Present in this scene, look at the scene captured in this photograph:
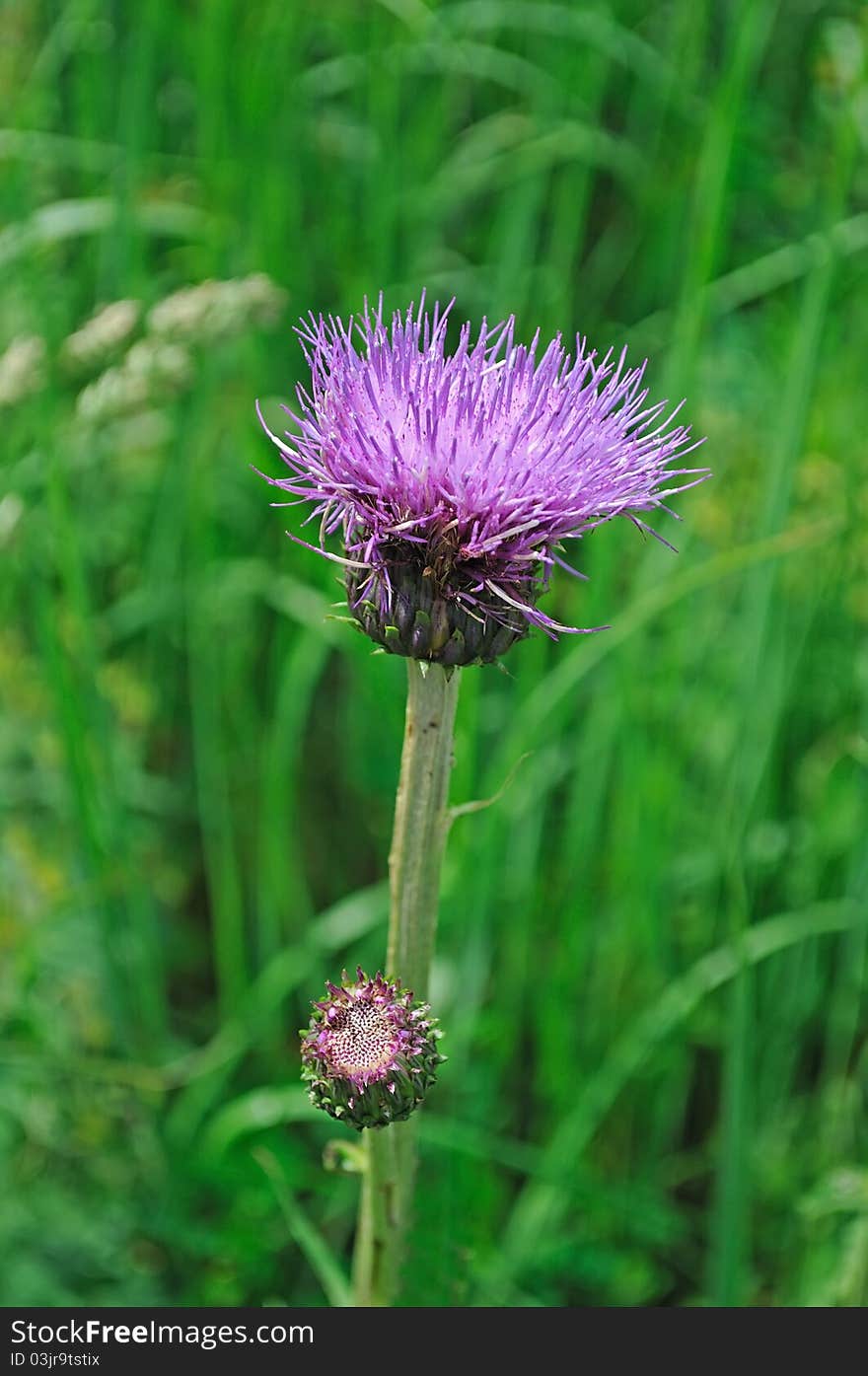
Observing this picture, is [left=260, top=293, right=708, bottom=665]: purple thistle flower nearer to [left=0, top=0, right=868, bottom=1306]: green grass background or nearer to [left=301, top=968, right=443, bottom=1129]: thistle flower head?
[left=301, top=968, right=443, bottom=1129]: thistle flower head

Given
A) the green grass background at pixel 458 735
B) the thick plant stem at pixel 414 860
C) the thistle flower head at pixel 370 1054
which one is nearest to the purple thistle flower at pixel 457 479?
the thick plant stem at pixel 414 860

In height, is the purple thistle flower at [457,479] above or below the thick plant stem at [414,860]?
above

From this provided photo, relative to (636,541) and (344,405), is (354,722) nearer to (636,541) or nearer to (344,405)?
(636,541)

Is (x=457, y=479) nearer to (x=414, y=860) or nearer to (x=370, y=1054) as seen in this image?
(x=414, y=860)

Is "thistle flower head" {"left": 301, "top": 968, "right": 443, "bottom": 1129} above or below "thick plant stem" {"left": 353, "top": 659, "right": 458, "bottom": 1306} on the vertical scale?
below

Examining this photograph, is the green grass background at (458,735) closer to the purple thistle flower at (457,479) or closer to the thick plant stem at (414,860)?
the thick plant stem at (414,860)

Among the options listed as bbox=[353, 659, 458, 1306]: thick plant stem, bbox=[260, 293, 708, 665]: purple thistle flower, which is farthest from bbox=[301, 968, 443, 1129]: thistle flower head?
bbox=[260, 293, 708, 665]: purple thistle flower

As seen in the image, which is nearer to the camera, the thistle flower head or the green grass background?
the thistle flower head
